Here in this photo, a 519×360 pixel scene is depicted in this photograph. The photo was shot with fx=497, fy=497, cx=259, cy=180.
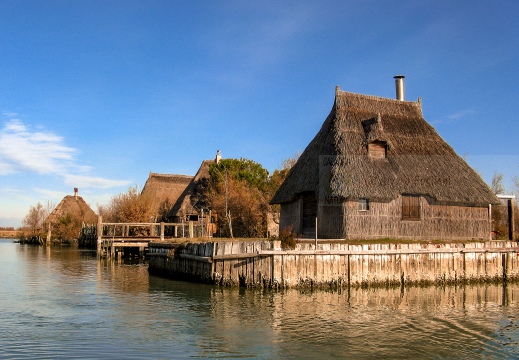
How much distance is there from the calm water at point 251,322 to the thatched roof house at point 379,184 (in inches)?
245

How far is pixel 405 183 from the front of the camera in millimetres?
28250

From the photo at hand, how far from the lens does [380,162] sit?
96.0ft

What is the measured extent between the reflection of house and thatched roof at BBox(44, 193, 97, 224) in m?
18.7

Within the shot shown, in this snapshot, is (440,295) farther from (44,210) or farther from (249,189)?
(44,210)

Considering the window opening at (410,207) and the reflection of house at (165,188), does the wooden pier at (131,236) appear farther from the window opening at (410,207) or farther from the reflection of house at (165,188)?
the window opening at (410,207)

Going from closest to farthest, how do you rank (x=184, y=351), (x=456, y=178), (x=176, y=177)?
(x=184, y=351) < (x=456, y=178) < (x=176, y=177)

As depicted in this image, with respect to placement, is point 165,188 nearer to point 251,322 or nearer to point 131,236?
point 131,236

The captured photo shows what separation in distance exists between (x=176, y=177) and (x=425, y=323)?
172ft

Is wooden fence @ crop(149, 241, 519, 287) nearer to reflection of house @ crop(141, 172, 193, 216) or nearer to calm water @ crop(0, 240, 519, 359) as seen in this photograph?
calm water @ crop(0, 240, 519, 359)

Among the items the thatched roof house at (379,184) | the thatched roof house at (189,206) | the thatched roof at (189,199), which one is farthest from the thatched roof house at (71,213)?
the thatched roof house at (379,184)

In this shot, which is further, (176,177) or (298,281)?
(176,177)

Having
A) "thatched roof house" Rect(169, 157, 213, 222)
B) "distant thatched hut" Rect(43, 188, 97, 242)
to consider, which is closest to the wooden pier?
"thatched roof house" Rect(169, 157, 213, 222)

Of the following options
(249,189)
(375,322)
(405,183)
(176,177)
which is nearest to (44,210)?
(176,177)

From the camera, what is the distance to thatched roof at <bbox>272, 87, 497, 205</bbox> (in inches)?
1083
